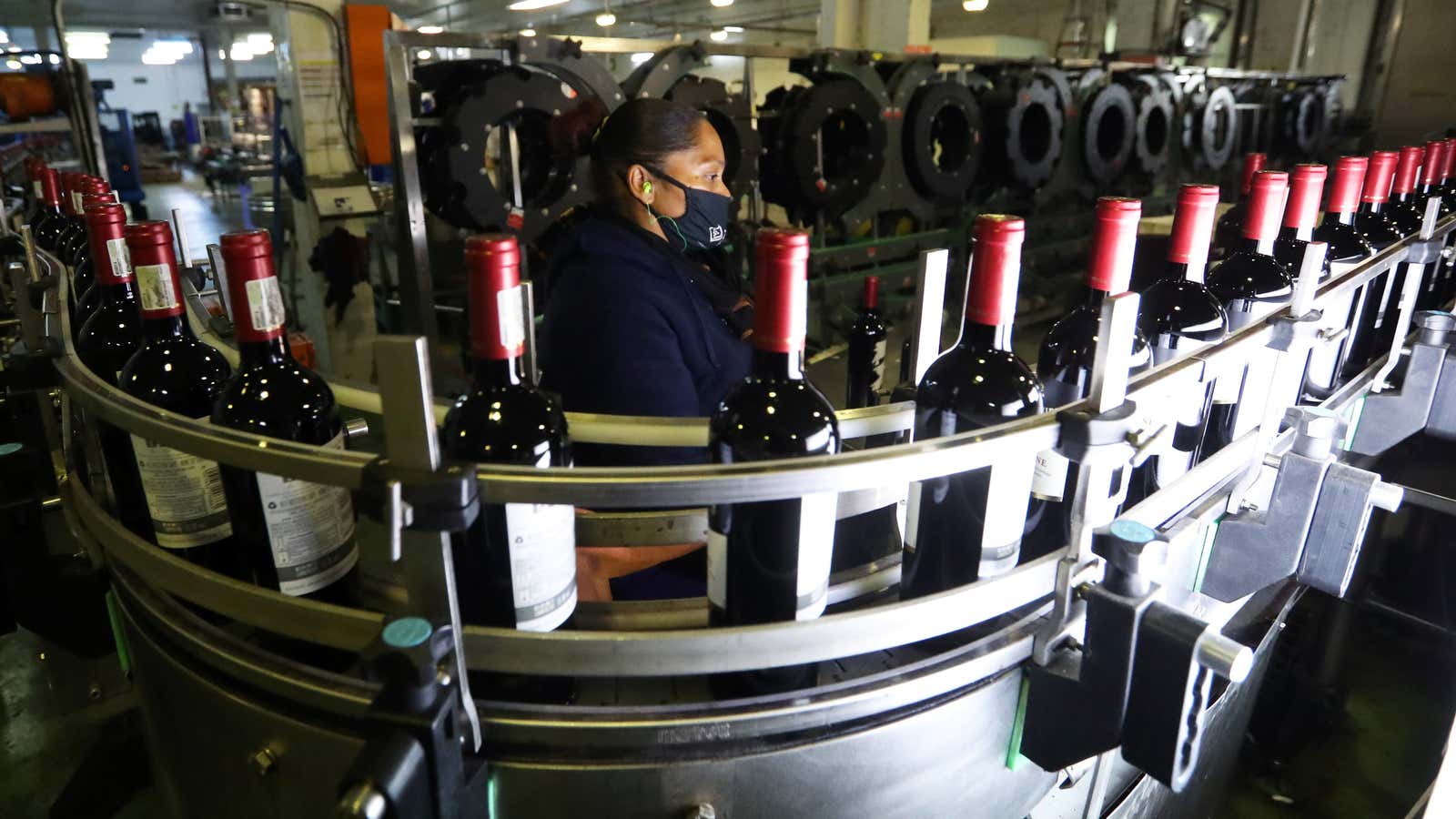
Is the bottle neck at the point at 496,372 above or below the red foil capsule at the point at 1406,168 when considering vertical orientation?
below

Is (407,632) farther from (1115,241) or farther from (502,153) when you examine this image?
(502,153)

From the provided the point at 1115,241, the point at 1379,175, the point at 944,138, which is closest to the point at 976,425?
the point at 1115,241

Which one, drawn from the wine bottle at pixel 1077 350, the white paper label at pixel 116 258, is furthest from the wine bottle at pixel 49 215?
the wine bottle at pixel 1077 350

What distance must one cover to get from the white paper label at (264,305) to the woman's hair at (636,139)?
766 millimetres

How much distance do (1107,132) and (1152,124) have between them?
459 mm

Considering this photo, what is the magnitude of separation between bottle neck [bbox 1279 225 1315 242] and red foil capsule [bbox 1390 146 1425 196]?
493 mm

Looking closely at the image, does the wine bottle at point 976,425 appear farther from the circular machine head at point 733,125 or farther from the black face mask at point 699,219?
the circular machine head at point 733,125

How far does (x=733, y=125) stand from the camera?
3.27m

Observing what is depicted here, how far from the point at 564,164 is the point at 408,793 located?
2735 mm

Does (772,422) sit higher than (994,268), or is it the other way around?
(994,268)

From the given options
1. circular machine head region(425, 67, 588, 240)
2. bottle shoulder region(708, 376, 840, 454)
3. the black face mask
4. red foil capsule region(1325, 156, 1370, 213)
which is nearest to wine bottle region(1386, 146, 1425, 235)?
red foil capsule region(1325, 156, 1370, 213)

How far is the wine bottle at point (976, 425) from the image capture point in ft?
2.18

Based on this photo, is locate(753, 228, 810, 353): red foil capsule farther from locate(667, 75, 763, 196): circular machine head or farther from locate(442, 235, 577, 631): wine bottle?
locate(667, 75, 763, 196): circular machine head

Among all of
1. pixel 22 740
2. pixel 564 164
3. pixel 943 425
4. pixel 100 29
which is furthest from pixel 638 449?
pixel 100 29
